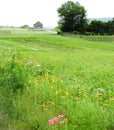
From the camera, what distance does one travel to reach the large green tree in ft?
191

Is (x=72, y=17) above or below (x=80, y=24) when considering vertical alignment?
above

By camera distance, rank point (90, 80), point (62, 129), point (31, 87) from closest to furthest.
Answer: point (62, 129) → point (31, 87) → point (90, 80)

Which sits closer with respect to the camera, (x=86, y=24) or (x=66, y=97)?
(x=66, y=97)

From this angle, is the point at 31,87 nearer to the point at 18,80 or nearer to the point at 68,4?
the point at 18,80

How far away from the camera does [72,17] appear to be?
58406mm

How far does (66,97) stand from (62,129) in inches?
51.5

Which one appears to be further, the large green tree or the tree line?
the large green tree

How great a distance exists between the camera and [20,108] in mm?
4355

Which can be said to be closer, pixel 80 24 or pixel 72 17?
pixel 72 17

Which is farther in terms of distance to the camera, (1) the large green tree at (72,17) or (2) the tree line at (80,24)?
(1) the large green tree at (72,17)

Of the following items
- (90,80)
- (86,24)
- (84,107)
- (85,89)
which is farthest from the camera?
(86,24)

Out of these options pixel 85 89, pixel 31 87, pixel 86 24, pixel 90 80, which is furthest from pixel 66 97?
pixel 86 24

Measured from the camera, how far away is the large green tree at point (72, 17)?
58.3 meters

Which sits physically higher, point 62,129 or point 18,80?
point 18,80
